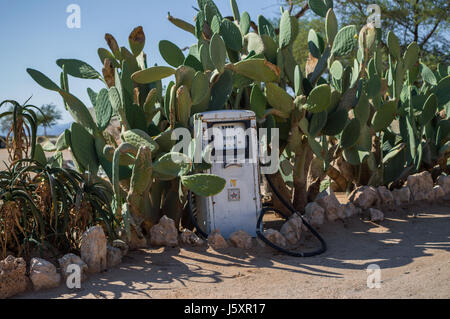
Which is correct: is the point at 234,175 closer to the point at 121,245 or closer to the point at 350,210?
the point at 121,245

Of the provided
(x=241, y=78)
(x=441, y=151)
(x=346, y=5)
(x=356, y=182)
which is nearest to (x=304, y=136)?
(x=241, y=78)

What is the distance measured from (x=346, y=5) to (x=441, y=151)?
9856 millimetres

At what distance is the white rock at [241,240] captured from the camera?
416cm

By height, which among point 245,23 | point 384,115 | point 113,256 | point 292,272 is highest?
point 245,23

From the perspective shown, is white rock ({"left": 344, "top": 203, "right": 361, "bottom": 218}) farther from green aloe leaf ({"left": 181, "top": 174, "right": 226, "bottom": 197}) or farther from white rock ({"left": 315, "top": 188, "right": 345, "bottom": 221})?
green aloe leaf ({"left": 181, "top": 174, "right": 226, "bottom": 197})

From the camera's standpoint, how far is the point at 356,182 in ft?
20.6

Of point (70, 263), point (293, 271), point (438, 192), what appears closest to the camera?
point (70, 263)

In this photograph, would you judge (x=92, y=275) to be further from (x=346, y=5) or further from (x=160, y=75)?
(x=346, y=5)

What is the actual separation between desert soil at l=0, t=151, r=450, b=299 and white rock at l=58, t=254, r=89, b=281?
Answer: 2.8 inches

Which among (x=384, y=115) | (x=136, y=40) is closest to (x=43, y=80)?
(x=136, y=40)

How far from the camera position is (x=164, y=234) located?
4.18m

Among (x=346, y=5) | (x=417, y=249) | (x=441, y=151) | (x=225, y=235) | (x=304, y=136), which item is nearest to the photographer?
(x=417, y=249)

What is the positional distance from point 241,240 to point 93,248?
3.85 ft

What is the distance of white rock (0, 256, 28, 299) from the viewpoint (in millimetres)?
3170
